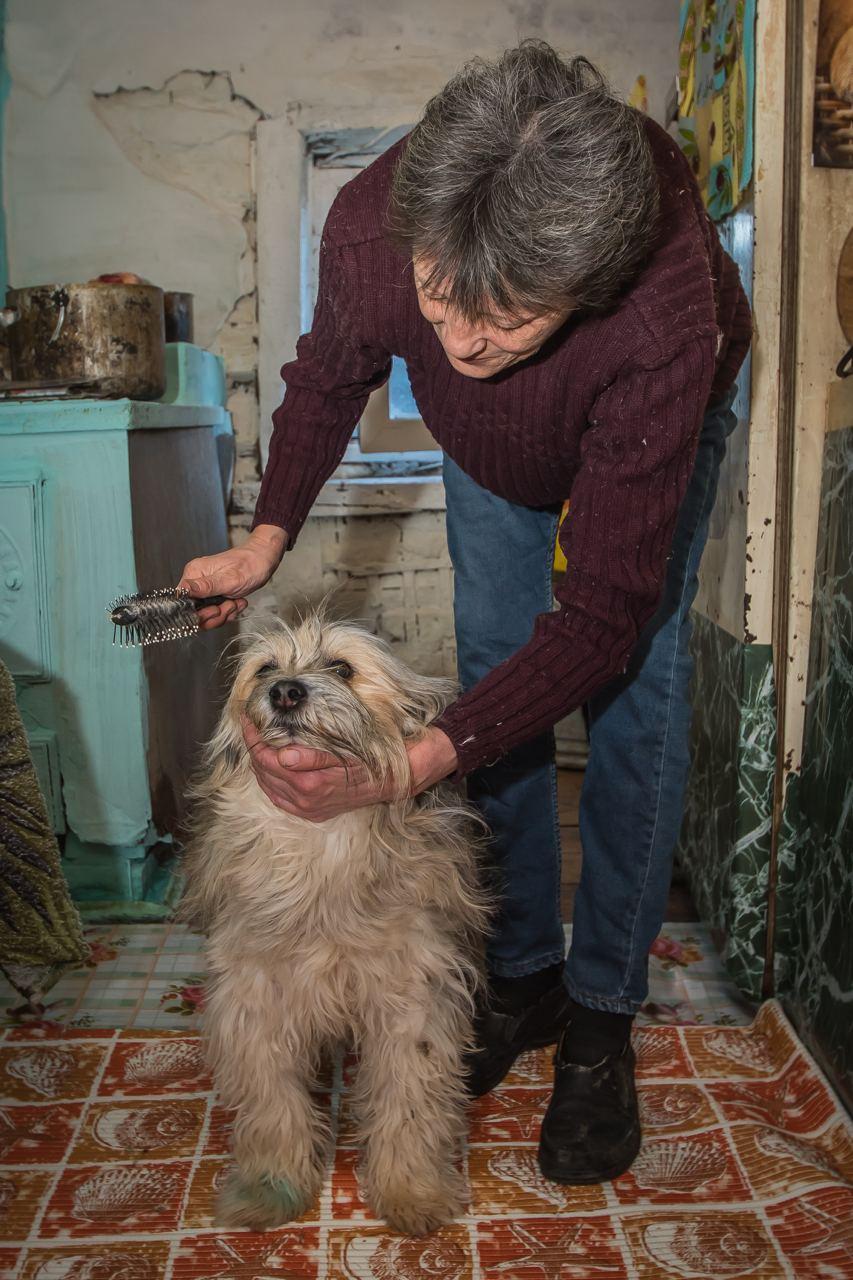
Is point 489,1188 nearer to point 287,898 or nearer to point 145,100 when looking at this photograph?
point 287,898

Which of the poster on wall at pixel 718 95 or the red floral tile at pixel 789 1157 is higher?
the poster on wall at pixel 718 95

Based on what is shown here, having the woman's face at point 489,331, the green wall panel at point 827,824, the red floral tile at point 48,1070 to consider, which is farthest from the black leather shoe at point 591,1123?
the woman's face at point 489,331

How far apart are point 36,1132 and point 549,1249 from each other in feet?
2.43

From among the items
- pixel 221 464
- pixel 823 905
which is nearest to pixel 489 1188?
pixel 823 905

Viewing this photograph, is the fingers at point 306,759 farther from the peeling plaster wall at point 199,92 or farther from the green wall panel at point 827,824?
the peeling plaster wall at point 199,92

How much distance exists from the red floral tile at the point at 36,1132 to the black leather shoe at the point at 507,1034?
0.59 m

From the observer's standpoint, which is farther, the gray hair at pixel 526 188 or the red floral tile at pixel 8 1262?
the red floral tile at pixel 8 1262

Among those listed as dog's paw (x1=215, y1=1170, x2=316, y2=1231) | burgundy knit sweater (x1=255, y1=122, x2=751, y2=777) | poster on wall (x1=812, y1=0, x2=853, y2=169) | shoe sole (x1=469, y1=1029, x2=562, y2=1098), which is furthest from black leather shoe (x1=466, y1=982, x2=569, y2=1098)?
poster on wall (x1=812, y1=0, x2=853, y2=169)

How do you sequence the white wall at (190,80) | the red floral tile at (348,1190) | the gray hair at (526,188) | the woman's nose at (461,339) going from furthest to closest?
1. the white wall at (190,80)
2. the red floral tile at (348,1190)
3. the woman's nose at (461,339)
4. the gray hair at (526,188)

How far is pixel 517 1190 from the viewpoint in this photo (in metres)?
1.48

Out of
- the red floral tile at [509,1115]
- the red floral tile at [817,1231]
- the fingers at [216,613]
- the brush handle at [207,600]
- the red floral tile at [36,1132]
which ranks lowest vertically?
the red floral tile at [817,1231]

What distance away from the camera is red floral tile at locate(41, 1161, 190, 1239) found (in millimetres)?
1400

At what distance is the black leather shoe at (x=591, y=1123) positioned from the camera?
1.49 meters

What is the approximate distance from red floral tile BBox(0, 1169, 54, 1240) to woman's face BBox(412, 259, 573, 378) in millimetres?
1200
